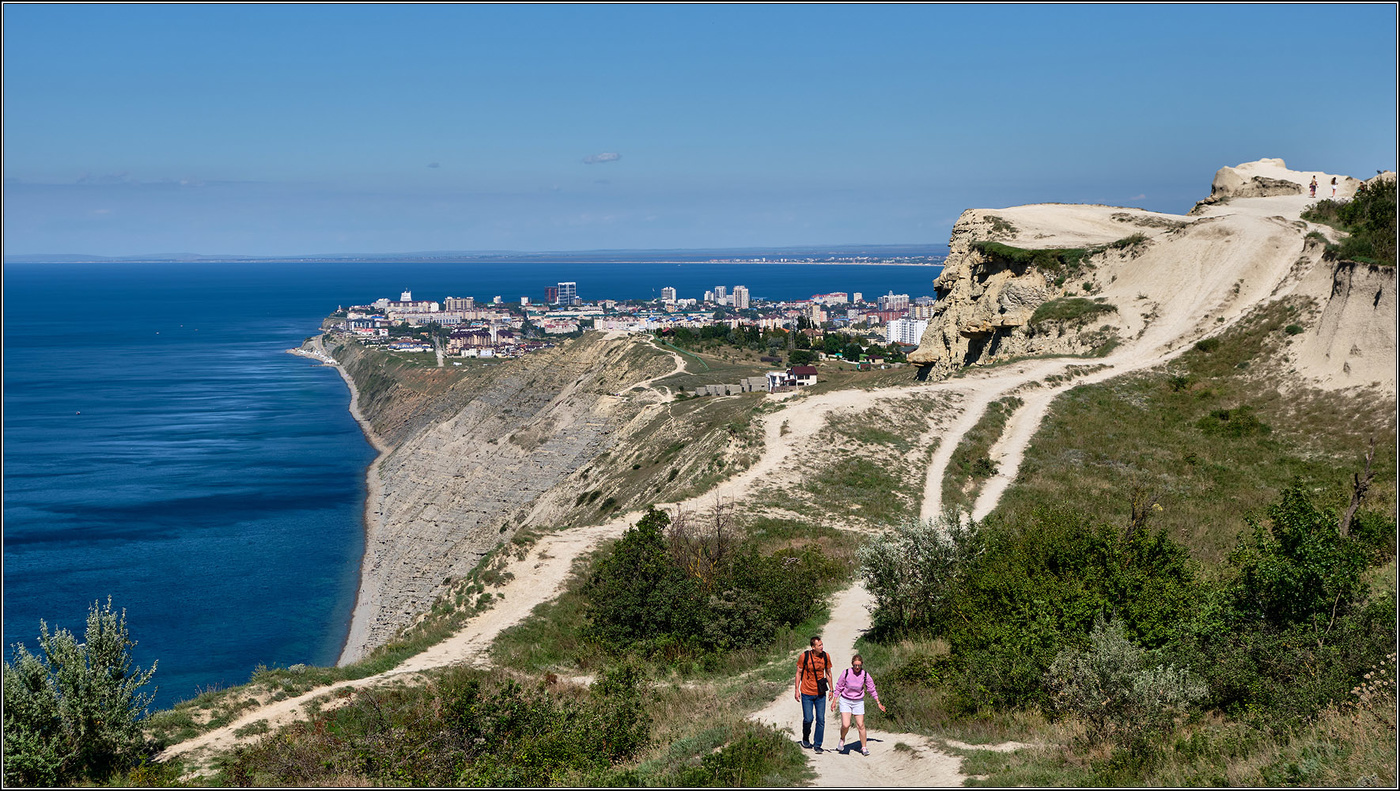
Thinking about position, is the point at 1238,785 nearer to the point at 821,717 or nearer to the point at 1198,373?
the point at 821,717

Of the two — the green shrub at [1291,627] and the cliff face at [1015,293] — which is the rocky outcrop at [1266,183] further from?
the green shrub at [1291,627]

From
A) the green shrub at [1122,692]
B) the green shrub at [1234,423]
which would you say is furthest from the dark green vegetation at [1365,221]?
the green shrub at [1122,692]

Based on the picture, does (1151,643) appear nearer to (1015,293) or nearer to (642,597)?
(642,597)

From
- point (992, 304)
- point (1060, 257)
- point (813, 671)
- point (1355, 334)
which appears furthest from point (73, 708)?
point (1060, 257)

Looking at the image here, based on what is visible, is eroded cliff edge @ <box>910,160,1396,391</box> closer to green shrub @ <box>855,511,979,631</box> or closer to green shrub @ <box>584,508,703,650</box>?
green shrub @ <box>855,511,979,631</box>

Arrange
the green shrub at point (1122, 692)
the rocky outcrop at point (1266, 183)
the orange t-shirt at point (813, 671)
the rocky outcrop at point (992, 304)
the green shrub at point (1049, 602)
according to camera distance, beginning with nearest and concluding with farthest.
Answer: the green shrub at point (1122, 692) → the orange t-shirt at point (813, 671) → the green shrub at point (1049, 602) → the rocky outcrop at point (992, 304) → the rocky outcrop at point (1266, 183)

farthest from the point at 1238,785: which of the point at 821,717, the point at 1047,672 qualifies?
the point at 821,717

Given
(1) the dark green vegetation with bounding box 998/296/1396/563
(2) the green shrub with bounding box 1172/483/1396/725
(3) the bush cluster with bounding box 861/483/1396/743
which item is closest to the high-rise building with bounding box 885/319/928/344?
(1) the dark green vegetation with bounding box 998/296/1396/563
